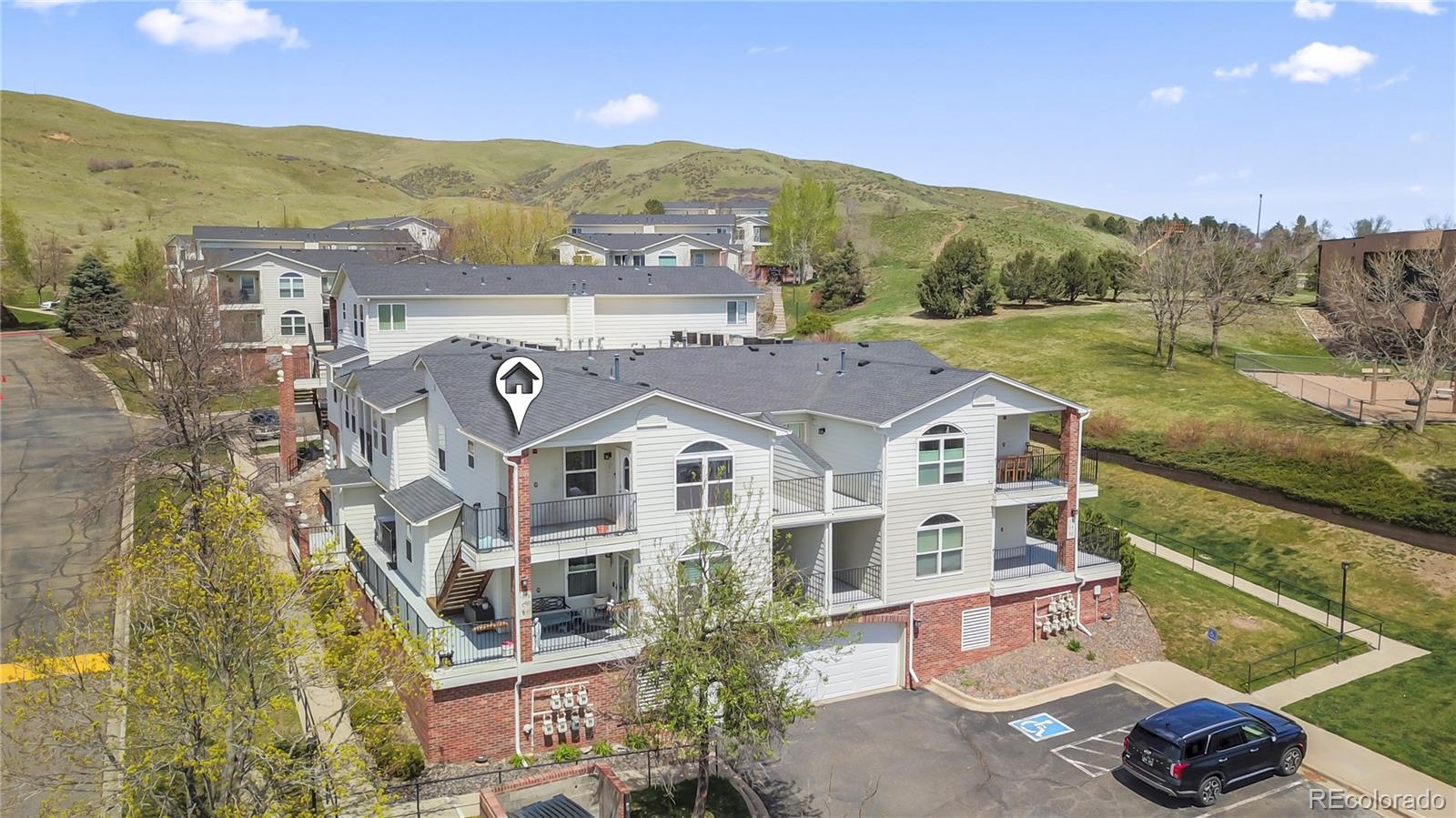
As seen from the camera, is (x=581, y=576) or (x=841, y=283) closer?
(x=581, y=576)

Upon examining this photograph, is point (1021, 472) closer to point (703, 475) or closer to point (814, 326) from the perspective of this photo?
point (703, 475)

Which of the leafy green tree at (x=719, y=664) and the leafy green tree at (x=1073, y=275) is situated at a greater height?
the leafy green tree at (x=1073, y=275)

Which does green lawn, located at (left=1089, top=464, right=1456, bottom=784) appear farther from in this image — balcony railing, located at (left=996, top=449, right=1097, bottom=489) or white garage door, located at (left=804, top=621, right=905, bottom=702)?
white garage door, located at (left=804, top=621, right=905, bottom=702)

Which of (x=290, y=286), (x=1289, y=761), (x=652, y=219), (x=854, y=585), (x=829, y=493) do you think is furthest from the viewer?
(x=652, y=219)

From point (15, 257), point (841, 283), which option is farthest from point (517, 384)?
point (15, 257)

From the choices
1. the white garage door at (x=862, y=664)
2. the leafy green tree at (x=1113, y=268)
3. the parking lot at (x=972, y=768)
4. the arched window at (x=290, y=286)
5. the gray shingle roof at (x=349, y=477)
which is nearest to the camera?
the parking lot at (x=972, y=768)

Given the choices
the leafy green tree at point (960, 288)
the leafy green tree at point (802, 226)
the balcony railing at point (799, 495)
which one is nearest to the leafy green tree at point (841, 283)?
the leafy green tree at point (960, 288)

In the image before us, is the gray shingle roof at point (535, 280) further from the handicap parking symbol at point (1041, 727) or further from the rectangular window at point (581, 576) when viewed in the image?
the handicap parking symbol at point (1041, 727)
